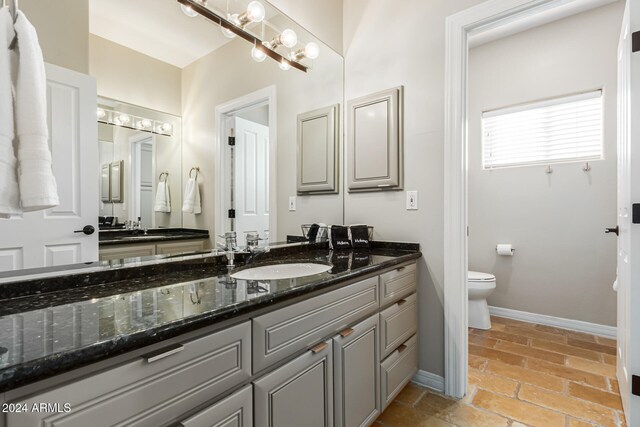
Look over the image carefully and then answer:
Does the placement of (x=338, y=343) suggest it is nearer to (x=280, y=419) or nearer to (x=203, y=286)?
(x=280, y=419)

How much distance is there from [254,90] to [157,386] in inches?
Result: 60.0

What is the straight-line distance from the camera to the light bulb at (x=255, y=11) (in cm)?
168

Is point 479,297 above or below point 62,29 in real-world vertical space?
below

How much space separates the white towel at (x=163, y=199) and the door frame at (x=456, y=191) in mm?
1471

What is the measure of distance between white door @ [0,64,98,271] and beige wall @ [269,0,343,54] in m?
1.35

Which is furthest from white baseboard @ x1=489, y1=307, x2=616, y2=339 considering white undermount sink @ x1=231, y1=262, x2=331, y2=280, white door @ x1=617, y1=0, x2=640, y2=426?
white undermount sink @ x1=231, y1=262, x2=331, y2=280

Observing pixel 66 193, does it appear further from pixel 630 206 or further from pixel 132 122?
pixel 630 206

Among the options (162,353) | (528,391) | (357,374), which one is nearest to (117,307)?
(162,353)

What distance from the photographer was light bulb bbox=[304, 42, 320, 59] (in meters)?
2.11

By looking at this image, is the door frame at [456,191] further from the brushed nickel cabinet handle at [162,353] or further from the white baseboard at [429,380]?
the brushed nickel cabinet handle at [162,353]

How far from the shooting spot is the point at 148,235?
125 cm

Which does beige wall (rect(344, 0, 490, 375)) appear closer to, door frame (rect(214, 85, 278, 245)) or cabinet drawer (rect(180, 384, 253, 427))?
door frame (rect(214, 85, 278, 245))

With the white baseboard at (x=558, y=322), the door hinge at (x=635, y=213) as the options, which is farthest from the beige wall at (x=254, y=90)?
the white baseboard at (x=558, y=322)

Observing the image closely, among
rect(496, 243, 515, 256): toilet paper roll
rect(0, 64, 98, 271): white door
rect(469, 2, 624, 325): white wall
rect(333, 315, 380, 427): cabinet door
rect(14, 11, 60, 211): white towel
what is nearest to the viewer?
rect(14, 11, 60, 211): white towel
